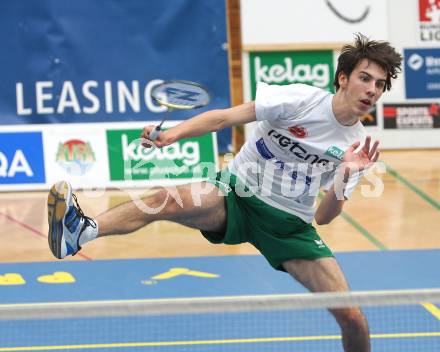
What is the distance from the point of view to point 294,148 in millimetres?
5562

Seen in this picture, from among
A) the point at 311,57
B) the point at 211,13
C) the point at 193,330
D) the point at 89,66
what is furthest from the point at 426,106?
the point at 193,330

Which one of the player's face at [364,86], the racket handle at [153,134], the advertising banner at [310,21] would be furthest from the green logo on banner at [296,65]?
the racket handle at [153,134]

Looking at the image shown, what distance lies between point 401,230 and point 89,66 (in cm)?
508

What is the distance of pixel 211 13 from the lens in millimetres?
12781

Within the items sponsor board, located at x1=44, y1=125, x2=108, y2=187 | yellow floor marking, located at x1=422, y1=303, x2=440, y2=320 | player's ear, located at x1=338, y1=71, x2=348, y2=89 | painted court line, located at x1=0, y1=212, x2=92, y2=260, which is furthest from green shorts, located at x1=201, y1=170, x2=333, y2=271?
sponsor board, located at x1=44, y1=125, x2=108, y2=187

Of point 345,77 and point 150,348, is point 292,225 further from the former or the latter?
point 150,348

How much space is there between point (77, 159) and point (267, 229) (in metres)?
6.49

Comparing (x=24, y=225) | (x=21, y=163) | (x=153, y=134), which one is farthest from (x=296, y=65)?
(x=153, y=134)

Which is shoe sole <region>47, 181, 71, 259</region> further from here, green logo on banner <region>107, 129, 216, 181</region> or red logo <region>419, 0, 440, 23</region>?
red logo <region>419, 0, 440, 23</region>

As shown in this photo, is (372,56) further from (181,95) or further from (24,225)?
(24,225)

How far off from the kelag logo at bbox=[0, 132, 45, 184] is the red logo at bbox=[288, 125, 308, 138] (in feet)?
22.6

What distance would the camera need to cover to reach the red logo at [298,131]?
5.47 meters

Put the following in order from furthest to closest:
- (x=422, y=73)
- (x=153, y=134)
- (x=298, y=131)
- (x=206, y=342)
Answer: (x=422, y=73) < (x=206, y=342) < (x=298, y=131) < (x=153, y=134)

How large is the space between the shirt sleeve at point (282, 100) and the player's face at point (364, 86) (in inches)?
9.0
